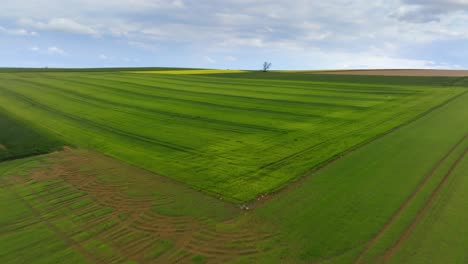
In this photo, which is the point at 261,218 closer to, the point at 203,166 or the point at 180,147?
the point at 203,166

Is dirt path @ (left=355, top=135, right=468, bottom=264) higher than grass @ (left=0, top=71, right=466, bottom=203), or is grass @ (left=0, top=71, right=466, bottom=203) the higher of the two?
grass @ (left=0, top=71, right=466, bottom=203)

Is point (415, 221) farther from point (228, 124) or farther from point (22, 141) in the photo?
point (22, 141)

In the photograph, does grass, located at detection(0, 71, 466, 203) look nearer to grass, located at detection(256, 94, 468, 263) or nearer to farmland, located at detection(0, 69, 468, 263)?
farmland, located at detection(0, 69, 468, 263)

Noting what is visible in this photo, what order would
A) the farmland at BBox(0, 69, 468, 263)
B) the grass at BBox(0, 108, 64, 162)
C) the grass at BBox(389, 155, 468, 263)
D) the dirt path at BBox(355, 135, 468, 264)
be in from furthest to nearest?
the grass at BBox(0, 108, 64, 162) → the farmland at BBox(0, 69, 468, 263) → the dirt path at BBox(355, 135, 468, 264) → the grass at BBox(389, 155, 468, 263)

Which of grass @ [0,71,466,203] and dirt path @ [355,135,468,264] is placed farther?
grass @ [0,71,466,203]

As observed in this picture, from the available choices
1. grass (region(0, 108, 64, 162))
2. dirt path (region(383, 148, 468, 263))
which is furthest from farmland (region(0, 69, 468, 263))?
grass (region(0, 108, 64, 162))

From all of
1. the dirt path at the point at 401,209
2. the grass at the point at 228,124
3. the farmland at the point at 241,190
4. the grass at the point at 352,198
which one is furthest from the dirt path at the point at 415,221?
the grass at the point at 228,124

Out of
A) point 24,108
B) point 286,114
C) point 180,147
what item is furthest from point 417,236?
point 24,108
